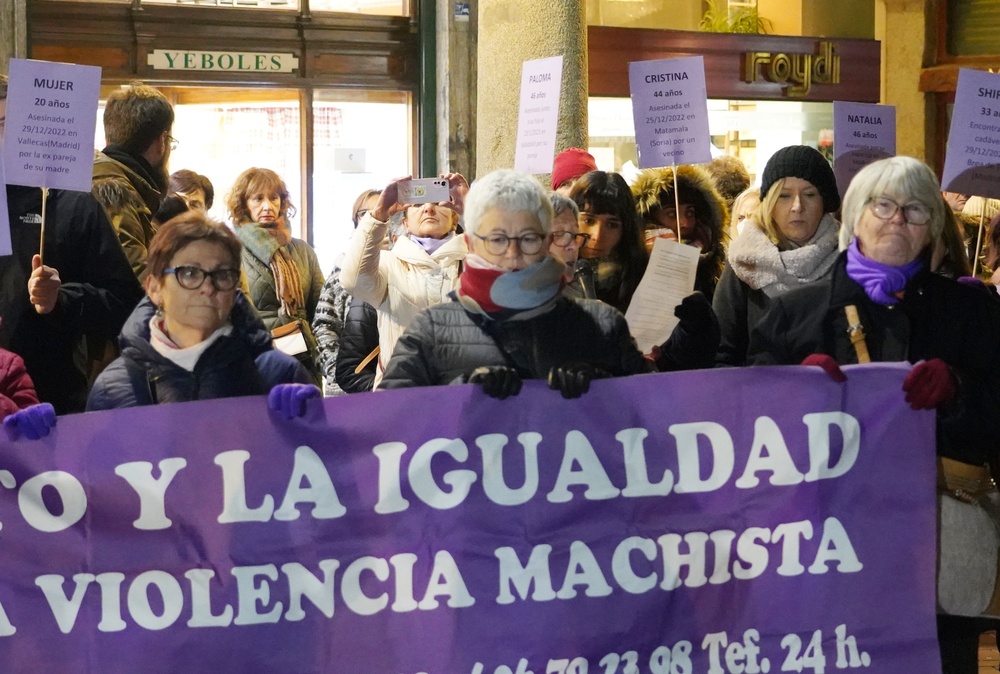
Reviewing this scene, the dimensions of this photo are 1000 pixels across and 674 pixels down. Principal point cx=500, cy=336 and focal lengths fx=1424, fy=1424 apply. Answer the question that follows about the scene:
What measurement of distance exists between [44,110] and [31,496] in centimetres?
155

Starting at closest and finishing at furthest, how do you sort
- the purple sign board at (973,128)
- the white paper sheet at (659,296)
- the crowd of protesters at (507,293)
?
the crowd of protesters at (507,293), the white paper sheet at (659,296), the purple sign board at (973,128)

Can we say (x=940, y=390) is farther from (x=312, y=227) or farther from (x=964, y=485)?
(x=312, y=227)

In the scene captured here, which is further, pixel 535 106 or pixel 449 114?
pixel 449 114

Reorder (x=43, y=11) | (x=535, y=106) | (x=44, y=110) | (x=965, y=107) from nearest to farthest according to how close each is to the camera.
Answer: (x=44, y=110) < (x=965, y=107) < (x=535, y=106) < (x=43, y=11)

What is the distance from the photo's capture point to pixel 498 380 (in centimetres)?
352

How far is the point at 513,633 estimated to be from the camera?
3.56 meters

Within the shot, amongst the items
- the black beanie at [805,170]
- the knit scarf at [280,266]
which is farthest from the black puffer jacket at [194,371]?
the knit scarf at [280,266]

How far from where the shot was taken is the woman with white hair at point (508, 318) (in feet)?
11.9

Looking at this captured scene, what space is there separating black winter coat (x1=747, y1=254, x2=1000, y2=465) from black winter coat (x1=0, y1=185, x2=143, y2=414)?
7.08ft

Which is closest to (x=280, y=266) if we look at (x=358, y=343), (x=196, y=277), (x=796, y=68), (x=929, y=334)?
(x=358, y=343)

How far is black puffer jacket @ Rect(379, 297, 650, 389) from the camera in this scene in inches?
144

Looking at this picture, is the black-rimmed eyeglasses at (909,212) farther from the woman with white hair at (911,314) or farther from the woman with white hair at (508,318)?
the woman with white hair at (508,318)

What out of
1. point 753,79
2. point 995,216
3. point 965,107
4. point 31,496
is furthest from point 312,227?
point 31,496

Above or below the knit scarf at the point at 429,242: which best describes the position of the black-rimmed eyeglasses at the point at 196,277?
below
